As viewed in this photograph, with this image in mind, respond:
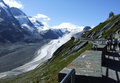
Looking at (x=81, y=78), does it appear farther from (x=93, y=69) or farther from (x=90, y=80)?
(x=93, y=69)

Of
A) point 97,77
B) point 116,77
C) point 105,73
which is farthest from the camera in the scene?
point 105,73

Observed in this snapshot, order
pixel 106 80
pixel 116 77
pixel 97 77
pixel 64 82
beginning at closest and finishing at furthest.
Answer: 1. pixel 64 82
2. pixel 97 77
3. pixel 106 80
4. pixel 116 77

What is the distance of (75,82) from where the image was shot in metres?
5.57

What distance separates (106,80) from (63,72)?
3.71 m

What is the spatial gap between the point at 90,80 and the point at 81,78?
33cm

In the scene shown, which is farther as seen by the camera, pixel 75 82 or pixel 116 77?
pixel 116 77

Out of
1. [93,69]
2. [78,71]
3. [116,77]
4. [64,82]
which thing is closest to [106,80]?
[116,77]

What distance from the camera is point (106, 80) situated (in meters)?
8.29

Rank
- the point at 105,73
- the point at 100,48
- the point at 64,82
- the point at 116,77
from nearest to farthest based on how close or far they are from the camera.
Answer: the point at 64,82 < the point at 116,77 < the point at 105,73 < the point at 100,48

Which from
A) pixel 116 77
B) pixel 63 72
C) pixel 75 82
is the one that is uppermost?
pixel 63 72

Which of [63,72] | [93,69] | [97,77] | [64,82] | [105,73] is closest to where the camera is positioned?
[64,82]

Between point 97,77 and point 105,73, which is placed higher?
point 97,77

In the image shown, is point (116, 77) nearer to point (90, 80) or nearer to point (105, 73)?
point (105, 73)

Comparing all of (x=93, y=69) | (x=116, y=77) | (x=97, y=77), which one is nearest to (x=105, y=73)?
(x=116, y=77)
